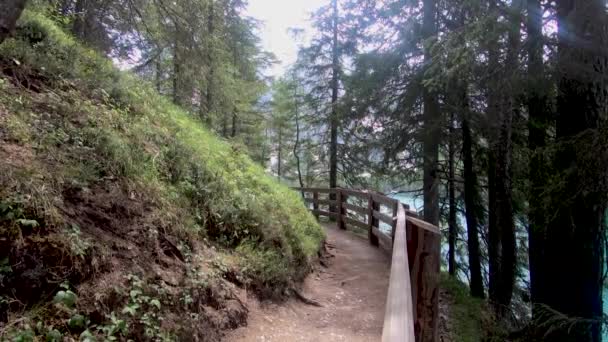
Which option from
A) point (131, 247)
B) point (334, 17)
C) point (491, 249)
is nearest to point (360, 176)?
point (334, 17)

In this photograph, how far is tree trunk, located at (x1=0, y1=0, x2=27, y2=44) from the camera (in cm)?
301

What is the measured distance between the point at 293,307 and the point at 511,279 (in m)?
4.12

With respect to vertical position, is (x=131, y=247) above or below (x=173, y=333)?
above

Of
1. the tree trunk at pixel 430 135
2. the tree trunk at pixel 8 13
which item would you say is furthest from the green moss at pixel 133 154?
the tree trunk at pixel 430 135

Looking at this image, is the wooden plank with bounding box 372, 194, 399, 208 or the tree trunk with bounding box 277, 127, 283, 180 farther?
the tree trunk with bounding box 277, 127, 283, 180

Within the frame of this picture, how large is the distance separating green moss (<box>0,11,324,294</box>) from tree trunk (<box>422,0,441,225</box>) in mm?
3849

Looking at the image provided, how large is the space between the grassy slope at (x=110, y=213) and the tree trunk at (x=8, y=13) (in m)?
0.78

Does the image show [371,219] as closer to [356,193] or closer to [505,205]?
[356,193]

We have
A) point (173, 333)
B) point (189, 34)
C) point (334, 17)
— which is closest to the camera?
point (173, 333)

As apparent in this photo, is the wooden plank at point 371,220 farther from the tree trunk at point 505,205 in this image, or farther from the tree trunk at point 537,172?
the tree trunk at point 537,172

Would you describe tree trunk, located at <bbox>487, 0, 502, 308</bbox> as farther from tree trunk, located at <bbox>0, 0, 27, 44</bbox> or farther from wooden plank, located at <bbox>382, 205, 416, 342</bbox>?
tree trunk, located at <bbox>0, 0, 27, 44</bbox>

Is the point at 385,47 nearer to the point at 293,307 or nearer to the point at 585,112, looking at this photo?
the point at 585,112

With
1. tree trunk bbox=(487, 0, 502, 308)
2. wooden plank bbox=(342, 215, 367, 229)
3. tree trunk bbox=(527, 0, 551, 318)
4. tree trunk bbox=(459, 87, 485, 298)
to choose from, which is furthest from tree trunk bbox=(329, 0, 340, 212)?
tree trunk bbox=(527, 0, 551, 318)

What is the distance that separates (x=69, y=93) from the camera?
4410 millimetres
